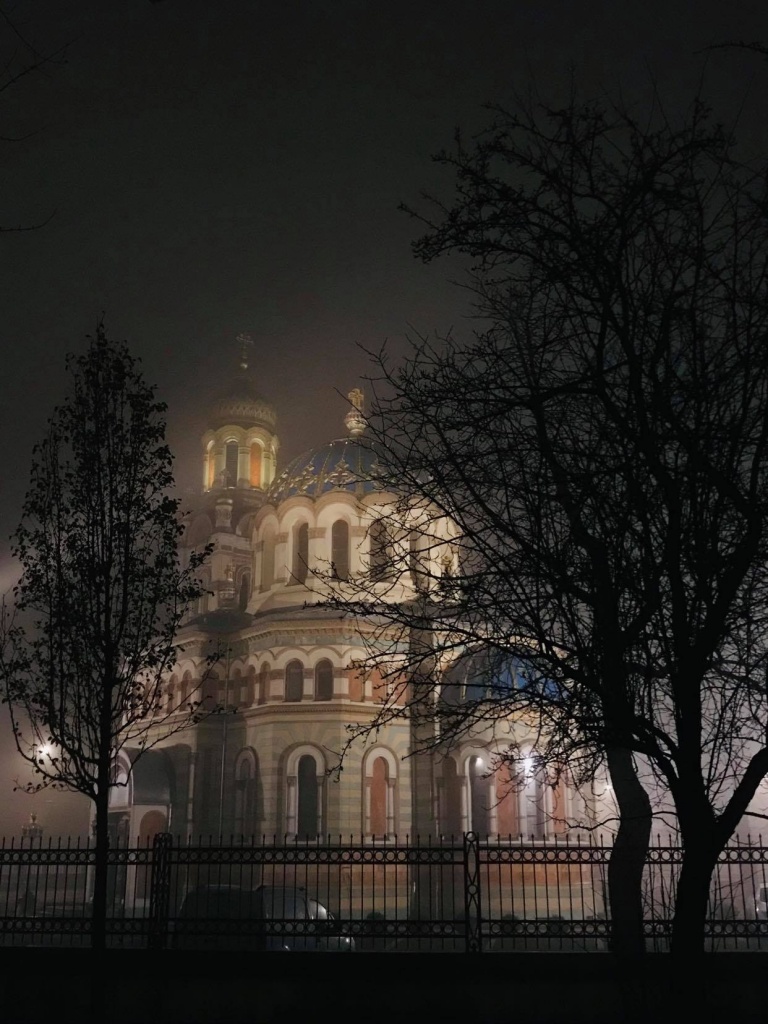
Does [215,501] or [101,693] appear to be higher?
[215,501]

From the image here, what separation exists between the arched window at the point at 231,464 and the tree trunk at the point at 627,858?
36668mm

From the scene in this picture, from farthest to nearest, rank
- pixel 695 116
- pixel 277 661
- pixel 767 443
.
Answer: pixel 277 661 → pixel 695 116 → pixel 767 443

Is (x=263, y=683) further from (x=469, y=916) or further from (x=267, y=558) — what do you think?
(x=469, y=916)

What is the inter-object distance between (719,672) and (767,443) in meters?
1.74

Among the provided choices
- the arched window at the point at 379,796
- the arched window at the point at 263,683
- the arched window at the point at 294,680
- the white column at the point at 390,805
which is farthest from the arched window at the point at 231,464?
the white column at the point at 390,805

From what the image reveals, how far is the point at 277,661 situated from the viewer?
30234mm

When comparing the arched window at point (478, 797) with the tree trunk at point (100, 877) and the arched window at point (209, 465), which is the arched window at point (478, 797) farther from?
the arched window at point (209, 465)

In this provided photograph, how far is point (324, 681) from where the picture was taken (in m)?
29.9

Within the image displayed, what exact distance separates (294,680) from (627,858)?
75.8ft

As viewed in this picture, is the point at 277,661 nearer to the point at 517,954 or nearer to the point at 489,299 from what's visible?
the point at 517,954

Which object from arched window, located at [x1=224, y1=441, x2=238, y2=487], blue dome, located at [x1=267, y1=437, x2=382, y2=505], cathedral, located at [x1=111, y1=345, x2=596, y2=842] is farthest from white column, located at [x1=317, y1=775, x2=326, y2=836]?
arched window, located at [x1=224, y1=441, x2=238, y2=487]

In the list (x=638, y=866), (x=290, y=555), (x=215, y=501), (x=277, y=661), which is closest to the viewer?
(x=638, y=866)

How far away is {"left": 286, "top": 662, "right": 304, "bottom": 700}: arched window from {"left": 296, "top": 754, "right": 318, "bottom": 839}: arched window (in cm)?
201

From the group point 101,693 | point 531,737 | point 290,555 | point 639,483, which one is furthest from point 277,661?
point 639,483
